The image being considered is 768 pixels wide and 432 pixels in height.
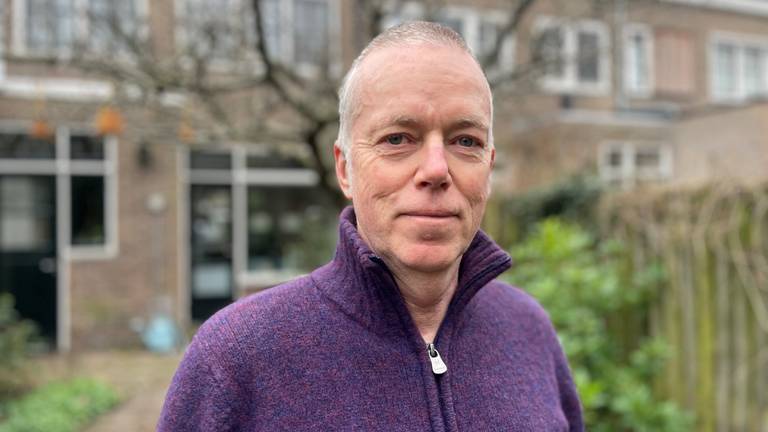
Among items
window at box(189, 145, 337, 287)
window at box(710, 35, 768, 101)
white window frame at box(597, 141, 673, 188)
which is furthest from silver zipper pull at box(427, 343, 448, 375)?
window at box(710, 35, 768, 101)

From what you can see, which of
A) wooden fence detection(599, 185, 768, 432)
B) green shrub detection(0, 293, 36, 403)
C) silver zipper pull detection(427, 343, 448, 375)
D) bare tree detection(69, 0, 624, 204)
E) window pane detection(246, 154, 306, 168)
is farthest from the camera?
window pane detection(246, 154, 306, 168)

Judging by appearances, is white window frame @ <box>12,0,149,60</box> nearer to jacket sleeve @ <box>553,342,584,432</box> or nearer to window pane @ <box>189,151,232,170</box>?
jacket sleeve @ <box>553,342,584,432</box>

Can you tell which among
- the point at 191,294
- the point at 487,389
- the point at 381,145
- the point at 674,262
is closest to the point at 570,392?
the point at 487,389

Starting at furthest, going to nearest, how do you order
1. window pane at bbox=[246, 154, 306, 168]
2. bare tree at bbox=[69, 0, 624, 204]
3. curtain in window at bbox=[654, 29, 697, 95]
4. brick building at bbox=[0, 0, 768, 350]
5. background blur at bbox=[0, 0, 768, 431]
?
1. curtain in window at bbox=[654, 29, 697, 95]
2. window pane at bbox=[246, 154, 306, 168]
3. brick building at bbox=[0, 0, 768, 350]
4. bare tree at bbox=[69, 0, 624, 204]
5. background blur at bbox=[0, 0, 768, 431]

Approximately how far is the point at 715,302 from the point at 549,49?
88.6 inches

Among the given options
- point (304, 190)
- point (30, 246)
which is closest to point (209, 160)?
point (304, 190)

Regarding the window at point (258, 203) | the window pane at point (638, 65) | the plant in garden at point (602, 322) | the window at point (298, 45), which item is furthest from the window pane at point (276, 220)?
the window pane at point (638, 65)

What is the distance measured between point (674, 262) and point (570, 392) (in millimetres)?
2409

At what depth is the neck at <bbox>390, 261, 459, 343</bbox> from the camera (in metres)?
1.20

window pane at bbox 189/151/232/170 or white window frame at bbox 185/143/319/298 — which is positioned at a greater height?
window pane at bbox 189/151/232/170

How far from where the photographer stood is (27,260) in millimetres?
8922

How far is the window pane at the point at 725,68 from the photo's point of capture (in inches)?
578

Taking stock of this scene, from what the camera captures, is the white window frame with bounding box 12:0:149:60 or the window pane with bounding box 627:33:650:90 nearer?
the white window frame with bounding box 12:0:149:60

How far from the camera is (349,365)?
118cm
